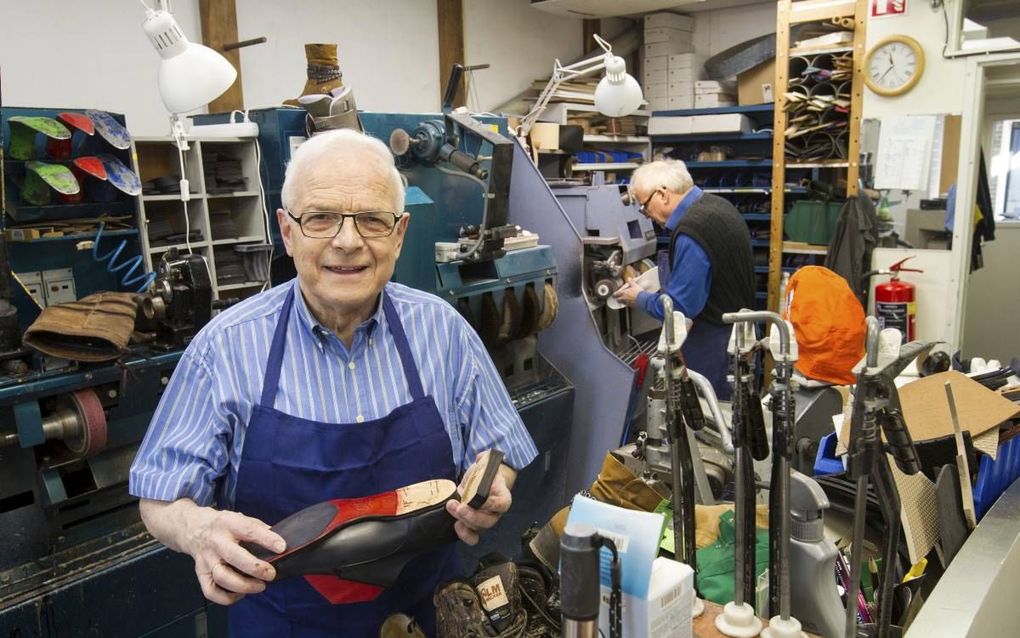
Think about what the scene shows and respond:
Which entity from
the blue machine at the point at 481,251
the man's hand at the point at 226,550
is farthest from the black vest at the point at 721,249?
the man's hand at the point at 226,550

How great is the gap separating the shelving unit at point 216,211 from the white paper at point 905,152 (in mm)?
3178

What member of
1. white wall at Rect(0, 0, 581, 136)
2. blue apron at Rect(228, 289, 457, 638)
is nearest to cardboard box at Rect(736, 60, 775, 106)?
white wall at Rect(0, 0, 581, 136)

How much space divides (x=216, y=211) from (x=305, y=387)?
72.2 inches

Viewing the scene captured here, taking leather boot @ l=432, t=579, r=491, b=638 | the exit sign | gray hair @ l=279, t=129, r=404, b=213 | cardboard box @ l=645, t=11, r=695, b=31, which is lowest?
leather boot @ l=432, t=579, r=491, b=638

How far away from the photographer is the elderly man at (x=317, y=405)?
55.0 inches

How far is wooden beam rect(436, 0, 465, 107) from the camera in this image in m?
5.76

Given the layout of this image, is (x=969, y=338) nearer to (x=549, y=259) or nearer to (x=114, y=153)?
(x=549, y=259)

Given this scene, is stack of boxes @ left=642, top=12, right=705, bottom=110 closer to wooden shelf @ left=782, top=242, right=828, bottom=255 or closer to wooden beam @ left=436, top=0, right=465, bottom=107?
wooden beam @ left=436, top=0, right=465, bottom=107

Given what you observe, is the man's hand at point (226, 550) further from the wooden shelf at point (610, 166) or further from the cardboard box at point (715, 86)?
the cardboard box at point (715, 86)

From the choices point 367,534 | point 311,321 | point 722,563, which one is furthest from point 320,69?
point 722,563

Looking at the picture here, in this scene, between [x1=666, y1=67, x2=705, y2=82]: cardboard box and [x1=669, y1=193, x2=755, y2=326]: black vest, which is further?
[x1=666, y1=67, x2=705, y2=82]: cardboard box

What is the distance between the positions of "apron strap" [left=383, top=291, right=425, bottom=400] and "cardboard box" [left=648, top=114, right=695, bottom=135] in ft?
19.2

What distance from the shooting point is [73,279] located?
2428 millimetres

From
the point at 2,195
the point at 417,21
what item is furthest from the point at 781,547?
the point at 417,21
